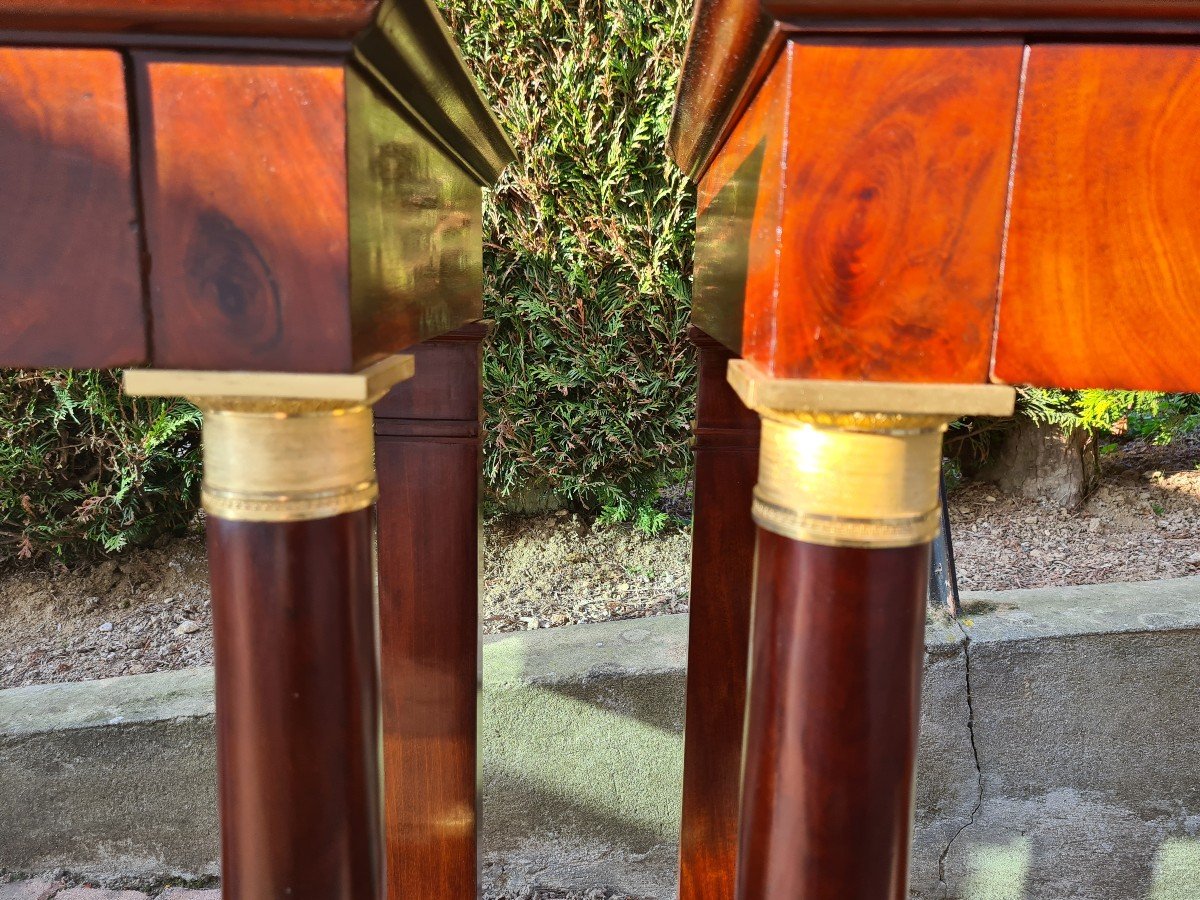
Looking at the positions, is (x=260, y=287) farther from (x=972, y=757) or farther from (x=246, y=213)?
(x=972, y=757)

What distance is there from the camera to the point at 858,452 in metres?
0.64

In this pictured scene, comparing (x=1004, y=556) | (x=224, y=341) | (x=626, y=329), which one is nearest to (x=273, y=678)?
(x=224, y=341)

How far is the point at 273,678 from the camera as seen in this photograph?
0.67 m

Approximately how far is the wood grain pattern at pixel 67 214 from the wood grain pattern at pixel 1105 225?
60 centimetres

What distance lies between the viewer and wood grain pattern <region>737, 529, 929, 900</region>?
639 millimetres

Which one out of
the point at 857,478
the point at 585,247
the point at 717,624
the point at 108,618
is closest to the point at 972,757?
the point at 717,624

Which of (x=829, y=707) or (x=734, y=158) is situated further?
(x=734, y=158)

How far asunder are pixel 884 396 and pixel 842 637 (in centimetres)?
17

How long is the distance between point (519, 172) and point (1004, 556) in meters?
1.76

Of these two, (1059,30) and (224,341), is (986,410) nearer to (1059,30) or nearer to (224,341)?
(1059,30)

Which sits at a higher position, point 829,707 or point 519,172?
point 519,172

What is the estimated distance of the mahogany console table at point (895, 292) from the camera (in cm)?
57

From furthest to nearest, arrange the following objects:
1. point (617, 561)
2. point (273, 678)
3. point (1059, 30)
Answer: point (617, 561) < point (273, 678) < point (1059, 30)

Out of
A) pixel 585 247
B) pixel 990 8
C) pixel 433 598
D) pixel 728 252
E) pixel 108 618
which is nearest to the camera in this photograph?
pixel 990 8
